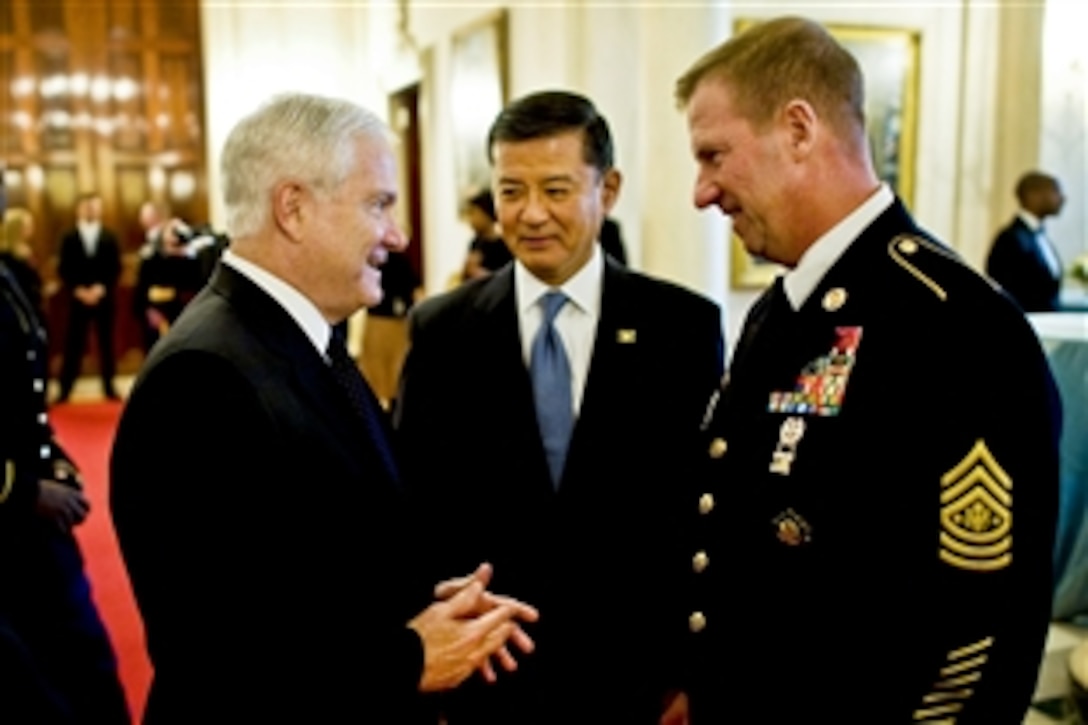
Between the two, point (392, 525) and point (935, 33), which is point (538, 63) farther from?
point (392, 525)

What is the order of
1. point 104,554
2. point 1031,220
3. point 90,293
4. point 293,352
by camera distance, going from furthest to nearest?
point 90,293 → point 1031,220 → point 104,554 → point 293,352

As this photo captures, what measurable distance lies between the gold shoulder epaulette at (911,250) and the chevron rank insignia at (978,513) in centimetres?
22

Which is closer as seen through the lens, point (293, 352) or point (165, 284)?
point (293, 352)

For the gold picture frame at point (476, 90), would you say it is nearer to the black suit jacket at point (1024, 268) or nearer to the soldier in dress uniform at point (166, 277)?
the soldier in dress uniform at point (166, 277)

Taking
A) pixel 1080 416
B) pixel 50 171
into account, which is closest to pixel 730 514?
pixel 1080 416

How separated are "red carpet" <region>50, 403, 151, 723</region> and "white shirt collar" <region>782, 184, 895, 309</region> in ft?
7.19

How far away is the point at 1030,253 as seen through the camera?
577 centimetres

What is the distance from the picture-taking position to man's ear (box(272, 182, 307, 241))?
1.37 metres

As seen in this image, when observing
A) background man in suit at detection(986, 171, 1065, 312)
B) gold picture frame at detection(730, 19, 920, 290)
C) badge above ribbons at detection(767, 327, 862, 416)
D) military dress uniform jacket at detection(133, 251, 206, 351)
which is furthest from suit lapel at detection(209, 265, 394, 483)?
military dress uniform jacket at detection(133, 251, 206, 351)

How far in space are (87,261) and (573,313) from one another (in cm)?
834

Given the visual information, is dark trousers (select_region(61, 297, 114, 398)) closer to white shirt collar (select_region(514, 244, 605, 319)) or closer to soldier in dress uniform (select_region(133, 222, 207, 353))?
soldier in dress uniform (select_region(133, 222, 207, 353))

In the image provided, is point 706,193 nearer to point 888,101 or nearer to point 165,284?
point 888,101

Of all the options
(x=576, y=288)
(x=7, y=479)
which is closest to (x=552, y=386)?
(x=576, y=288)

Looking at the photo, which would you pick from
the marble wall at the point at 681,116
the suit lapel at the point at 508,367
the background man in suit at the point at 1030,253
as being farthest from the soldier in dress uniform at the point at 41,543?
the background man in suit at the point at 1030,253
